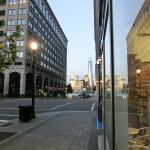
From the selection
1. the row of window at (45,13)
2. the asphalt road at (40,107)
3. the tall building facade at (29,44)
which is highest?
the row of window at (45,13)

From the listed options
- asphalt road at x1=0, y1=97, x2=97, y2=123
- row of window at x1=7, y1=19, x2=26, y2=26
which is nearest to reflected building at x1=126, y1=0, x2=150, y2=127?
asphalt road at x1=0, y1=97, x2=97, y2=123

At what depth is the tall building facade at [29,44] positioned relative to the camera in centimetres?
7062

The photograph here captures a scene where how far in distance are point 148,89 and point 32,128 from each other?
10.1 meters

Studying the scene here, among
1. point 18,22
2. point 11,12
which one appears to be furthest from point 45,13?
point 18,22

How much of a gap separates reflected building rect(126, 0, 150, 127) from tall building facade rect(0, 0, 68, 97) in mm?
55008

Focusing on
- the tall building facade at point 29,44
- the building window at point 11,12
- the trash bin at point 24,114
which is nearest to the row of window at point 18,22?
the tall building facade at point 29,44

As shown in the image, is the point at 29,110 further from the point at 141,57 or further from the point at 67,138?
the point at 141,57

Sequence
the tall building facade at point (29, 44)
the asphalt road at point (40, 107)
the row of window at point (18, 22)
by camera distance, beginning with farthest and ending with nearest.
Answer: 1. the row of window at point (18, 22)
2. the tall building facade at point (29, 44)
3. the asphalt road at point (40, 107)

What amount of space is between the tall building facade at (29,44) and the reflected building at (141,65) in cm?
5501

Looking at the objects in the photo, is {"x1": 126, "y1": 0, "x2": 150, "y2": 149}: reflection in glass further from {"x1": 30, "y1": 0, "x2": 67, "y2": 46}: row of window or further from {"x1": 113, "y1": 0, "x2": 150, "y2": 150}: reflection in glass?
{"x1": 30, "y1": 0, "x2": 67, "y2": 46}: row of window

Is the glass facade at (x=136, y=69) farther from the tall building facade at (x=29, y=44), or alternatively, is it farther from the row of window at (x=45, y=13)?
the row of window at (x=45, y=13)

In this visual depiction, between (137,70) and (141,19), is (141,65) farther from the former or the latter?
(141,19)

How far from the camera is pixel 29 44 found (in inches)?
2955

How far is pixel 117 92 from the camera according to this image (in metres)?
2.11
